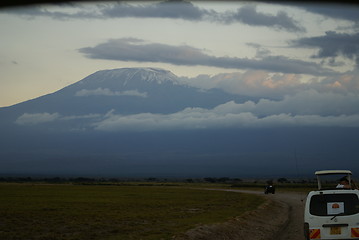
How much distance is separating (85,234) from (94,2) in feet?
60.4

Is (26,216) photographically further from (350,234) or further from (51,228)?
(350,234)

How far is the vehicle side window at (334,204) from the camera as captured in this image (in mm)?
16562

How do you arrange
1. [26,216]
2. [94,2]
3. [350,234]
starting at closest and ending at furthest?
[94,2] < [350,234] < [26,216]

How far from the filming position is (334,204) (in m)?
16.8

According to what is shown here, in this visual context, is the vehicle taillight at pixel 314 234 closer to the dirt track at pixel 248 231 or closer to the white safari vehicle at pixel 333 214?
the white safari vehicle at pixel 333 214

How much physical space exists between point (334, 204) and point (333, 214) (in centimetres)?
28

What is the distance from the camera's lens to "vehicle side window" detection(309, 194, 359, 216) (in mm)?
16562

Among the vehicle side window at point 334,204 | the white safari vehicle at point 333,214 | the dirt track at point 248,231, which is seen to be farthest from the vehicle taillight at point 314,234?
the dirt track at point 248,231

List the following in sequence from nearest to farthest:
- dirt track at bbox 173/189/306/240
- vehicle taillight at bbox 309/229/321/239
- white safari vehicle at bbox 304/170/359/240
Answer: white safari vehicle at bbox 304/170/359/240 < vehicle taillight at bbox 309/229/321/239 < dirt track at bbox 173/189/306/240

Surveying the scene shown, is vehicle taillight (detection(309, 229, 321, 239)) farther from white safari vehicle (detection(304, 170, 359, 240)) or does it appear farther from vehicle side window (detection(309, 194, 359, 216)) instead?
vehicle side window (detection(309, 194, 359, 216))

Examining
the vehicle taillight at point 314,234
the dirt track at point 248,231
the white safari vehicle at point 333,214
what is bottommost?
the dirt track at point 248,231

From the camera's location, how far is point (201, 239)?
22078 mm

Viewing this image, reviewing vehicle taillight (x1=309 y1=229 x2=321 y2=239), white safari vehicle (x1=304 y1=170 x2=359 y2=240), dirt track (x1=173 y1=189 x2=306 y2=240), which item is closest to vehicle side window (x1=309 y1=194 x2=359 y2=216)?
white safari vehicle (x1=304 y1=170 x2=359 y2=240)

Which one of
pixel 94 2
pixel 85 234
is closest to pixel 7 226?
pixel 85 234
